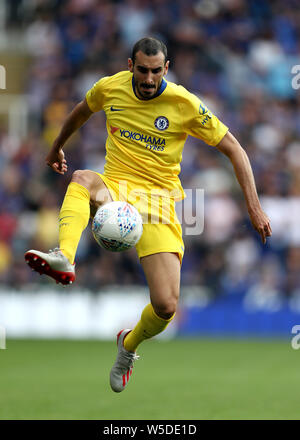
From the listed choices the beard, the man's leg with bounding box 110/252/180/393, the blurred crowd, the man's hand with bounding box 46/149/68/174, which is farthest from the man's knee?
the blurred crowd

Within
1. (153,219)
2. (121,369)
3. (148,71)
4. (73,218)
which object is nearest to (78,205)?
(73,218)

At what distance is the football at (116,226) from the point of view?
637 cm

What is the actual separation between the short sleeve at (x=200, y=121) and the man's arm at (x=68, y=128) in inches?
32.7

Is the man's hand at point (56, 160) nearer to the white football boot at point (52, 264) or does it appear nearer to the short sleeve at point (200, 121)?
the short sleeve at point (200, 121)

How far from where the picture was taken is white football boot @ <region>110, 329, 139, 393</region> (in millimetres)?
7348

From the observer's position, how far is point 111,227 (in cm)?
636

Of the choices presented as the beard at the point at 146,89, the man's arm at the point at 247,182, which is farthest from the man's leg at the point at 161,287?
the beard at the point at 146,89

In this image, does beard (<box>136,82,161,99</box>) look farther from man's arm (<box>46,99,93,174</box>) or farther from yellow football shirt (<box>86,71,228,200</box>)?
man's arm (<box>46,99,93,174</box>)

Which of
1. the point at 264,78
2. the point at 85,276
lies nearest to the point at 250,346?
the point at 85,276

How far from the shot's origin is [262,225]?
6.58 meters

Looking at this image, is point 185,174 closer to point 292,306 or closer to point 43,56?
→ point 292,306

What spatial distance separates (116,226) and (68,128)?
1330 mm

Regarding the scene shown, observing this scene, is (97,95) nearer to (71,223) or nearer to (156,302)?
(71,223)

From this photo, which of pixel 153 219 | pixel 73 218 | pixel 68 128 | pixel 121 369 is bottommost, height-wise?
pixel 121 369
